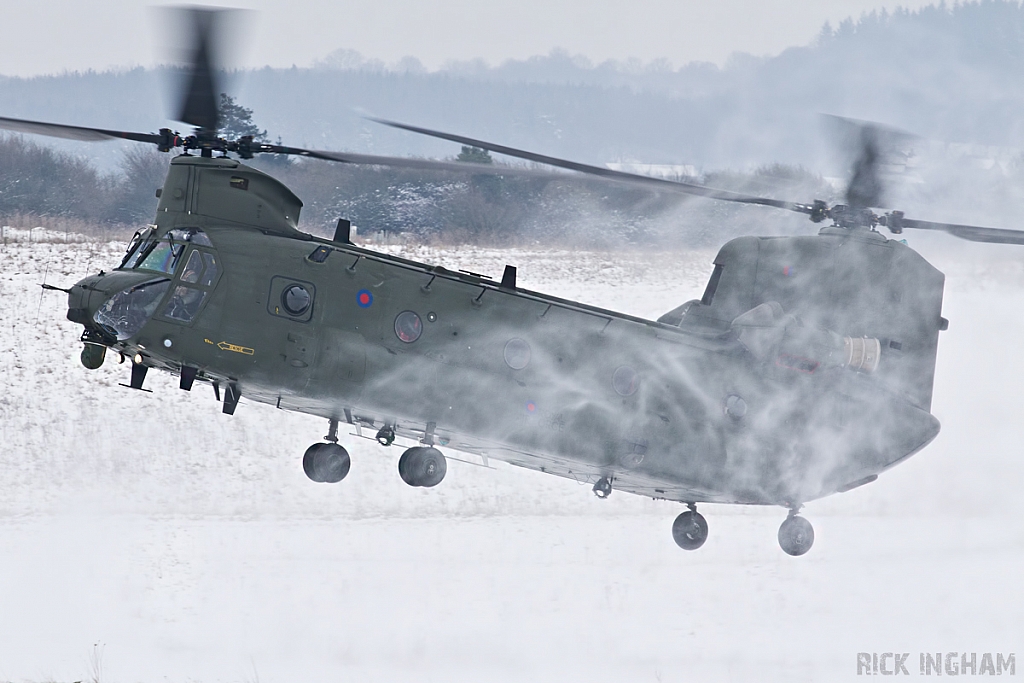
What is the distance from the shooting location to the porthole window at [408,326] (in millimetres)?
11078

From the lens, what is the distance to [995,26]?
30.8 m

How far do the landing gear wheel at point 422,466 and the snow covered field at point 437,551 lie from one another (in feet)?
13.7

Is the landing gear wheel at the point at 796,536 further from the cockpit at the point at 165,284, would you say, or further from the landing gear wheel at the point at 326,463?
the cockpit at the point at 165,284


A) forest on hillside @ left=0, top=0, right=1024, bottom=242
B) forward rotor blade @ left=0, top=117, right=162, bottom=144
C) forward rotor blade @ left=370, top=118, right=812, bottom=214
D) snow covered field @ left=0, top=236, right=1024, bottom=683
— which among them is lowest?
snow covered field @ left=0, top=236, right=1024, bottom=683

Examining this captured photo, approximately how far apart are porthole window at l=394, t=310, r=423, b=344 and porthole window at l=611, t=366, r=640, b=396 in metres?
2.29

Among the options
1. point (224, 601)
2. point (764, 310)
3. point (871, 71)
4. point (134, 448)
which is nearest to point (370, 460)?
point (134, 448)

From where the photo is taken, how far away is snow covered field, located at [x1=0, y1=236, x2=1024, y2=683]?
15172 mm

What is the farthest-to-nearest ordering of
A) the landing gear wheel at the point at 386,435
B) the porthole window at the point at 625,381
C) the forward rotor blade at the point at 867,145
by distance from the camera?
1. the forward rotor blade at the point at 867,145
2. the porthole window at the point at 625,381
3. the landing gear wheel at the point at 386,435

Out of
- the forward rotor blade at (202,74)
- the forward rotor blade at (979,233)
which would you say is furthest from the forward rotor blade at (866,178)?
the forward rotor blade at (202,74)

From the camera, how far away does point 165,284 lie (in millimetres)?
10281

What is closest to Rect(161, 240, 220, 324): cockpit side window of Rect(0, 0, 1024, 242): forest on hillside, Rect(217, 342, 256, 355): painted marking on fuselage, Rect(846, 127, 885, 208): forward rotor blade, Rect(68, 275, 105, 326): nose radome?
Rect(217, 342, 256, 355): painted marking on fuselage

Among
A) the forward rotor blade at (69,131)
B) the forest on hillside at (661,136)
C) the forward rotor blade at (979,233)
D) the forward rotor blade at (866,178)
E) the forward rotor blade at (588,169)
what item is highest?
the forest on hillside at (661,136)

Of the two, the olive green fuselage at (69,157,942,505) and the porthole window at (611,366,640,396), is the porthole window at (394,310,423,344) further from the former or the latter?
the porthole window at (611,366,640,396)

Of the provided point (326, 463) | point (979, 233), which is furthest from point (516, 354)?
point (979, 233)
